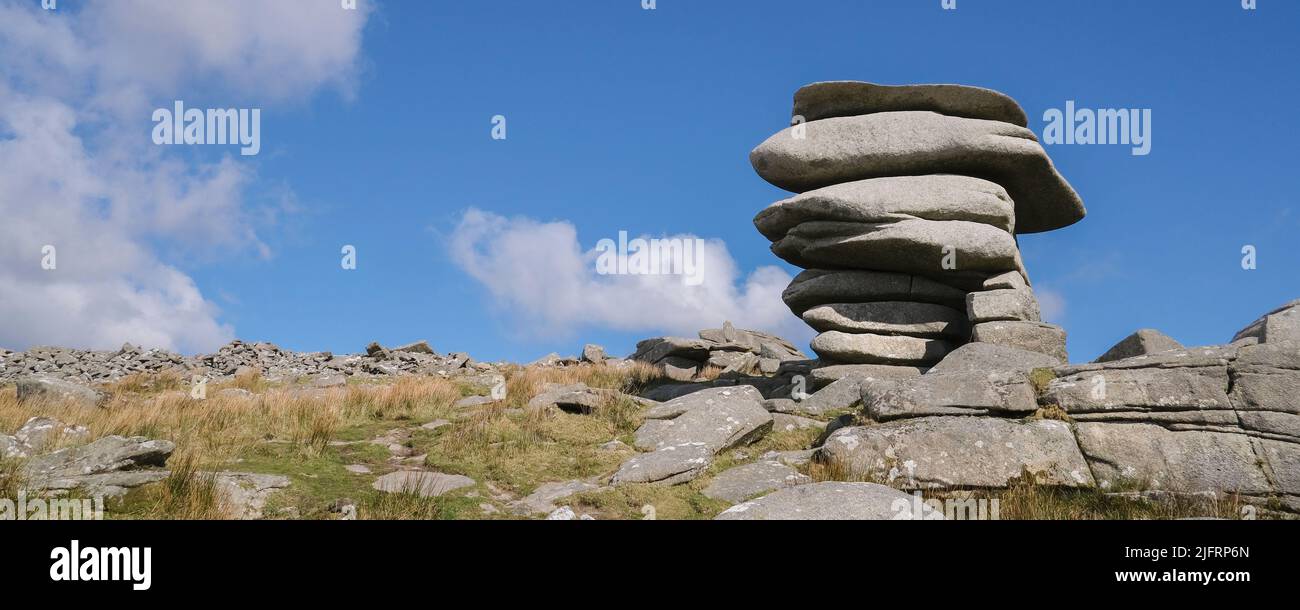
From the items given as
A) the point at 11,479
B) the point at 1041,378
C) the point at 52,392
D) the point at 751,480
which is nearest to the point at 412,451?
the point at 11,479

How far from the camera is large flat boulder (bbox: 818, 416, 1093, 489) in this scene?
1062 cm

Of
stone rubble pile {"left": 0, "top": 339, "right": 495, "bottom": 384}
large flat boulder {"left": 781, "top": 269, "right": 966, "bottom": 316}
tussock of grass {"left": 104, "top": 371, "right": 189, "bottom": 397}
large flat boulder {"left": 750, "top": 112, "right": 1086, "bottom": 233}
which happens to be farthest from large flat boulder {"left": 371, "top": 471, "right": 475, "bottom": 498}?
tussock of grass {"left": 104, "top": 371, "right": 189, "bottom": 397}

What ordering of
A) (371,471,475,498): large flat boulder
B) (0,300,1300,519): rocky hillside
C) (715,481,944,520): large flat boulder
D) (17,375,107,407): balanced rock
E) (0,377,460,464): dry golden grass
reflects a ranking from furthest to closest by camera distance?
(17,375,107,407): balanced rock
(0,377,460,464): dry golden grass
(371,471,475,498): large flat boulder
(0,300,1300,519): rocky hillside
(715,481,944,520): large flat boulder

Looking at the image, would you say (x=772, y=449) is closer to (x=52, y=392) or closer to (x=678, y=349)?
(x=678, y=349)

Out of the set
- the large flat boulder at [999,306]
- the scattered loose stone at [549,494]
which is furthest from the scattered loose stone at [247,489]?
the large flat boulder at [999,306]

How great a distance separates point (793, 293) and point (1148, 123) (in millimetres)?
9137

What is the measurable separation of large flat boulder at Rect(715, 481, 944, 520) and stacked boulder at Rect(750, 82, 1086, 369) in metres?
11.4

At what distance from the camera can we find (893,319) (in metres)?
20.4

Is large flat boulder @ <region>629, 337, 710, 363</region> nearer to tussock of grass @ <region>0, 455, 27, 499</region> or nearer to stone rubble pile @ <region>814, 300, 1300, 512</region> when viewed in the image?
stone rubble pile @ <region>814, 300, 1300, 512</region>

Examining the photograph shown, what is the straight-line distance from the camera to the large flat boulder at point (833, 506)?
319 inches

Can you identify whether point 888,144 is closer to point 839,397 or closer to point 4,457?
point 839,397

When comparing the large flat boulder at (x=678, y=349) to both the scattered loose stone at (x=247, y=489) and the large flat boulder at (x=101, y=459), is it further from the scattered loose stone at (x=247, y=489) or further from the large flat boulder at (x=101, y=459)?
the large flat boulder at (x=101, y=459)

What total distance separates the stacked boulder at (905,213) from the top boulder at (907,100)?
1.1 inches
